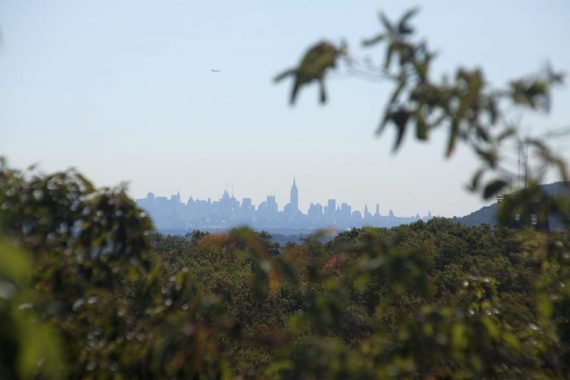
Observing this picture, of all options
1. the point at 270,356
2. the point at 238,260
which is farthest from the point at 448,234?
the point at 270,356

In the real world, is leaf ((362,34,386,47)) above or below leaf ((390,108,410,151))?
above

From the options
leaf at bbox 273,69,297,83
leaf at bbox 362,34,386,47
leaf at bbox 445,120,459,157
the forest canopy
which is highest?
leaf at bbox 362,34,386,47

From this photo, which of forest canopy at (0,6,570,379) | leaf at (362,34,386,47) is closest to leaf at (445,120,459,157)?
forest canopy at (0,6,570,379)

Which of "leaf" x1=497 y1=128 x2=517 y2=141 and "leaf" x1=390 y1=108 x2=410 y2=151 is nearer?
"leaf" x1=390 y1=108 x2=410 y2=151

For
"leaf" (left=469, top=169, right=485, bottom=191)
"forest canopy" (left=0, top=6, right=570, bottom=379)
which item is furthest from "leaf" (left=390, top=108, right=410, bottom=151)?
"leaf" (left=469, top=169, right=485, bottom=191)

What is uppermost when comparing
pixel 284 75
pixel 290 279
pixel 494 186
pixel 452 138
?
pixel 284 75

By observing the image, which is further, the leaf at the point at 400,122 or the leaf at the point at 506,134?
the leaf at the point at 506,134

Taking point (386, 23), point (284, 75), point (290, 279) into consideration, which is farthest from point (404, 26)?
point (290, 279)

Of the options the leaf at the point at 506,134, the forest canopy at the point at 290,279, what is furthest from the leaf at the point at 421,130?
the leaf at the point at 506,134

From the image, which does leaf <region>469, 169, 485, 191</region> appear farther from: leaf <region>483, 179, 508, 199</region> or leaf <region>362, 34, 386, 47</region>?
leaf <region>362, 34, 386, 47</region>

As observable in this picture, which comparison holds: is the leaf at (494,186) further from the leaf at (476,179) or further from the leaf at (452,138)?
the leaf at (452,138)

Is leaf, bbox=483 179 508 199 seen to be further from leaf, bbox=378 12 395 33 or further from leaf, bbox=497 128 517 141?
leaf, bbox=378 12 395 33

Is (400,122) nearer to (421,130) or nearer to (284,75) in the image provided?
(421,130)

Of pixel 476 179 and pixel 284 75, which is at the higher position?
pixel 284 75
